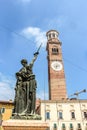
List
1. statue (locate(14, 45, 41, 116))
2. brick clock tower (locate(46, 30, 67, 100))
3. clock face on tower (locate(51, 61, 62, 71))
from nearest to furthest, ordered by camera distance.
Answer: statue (locate(14, 45, 41, 116)), brick clock tower (locate(46, 30, 67, 100)), clock face on tower (locate(51, 61, 62, 71))

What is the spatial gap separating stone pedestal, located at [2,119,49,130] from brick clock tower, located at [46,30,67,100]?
4999cm

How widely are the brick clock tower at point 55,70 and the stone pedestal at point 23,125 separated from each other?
164 ft

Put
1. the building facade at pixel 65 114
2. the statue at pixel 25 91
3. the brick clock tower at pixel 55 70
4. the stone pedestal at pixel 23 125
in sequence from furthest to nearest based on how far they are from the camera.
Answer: the brick clock tower at pixel 55 70 < the building facade at pixel 65 114 < the statue at pixel 25 91 < the stone pedestal at pixel 23 125

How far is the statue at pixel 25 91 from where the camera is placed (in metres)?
6.69

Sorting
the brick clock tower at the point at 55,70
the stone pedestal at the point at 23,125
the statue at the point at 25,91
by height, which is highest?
the brick clock tower at the point at 55,70

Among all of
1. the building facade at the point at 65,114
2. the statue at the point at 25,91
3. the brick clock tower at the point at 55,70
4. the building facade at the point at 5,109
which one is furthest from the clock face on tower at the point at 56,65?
the statue at the point at 25,91

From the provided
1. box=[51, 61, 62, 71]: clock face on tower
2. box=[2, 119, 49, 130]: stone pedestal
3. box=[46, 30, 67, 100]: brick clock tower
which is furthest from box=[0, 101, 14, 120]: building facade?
box=[2, 119, 49, 130]: stone pedestal

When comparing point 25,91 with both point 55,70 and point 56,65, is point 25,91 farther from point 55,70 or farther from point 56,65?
point 56,65

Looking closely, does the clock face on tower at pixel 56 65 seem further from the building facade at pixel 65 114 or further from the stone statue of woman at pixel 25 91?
the stone statue of woman at pixel 25 91

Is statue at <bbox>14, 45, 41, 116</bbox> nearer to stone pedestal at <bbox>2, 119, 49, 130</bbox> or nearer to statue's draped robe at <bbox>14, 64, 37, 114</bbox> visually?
statue's draped robe at <bbox>14, 64, 37, 114</bbox>

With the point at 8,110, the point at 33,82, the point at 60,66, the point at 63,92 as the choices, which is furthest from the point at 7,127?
the point at 60,66

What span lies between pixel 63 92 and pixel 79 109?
1181cm

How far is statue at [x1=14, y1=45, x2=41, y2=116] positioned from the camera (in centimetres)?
669

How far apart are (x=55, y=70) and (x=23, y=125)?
2163 inches
